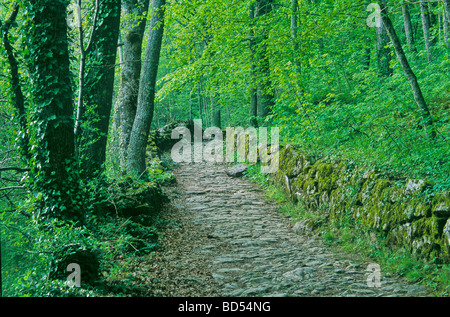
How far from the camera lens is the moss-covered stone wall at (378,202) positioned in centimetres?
434

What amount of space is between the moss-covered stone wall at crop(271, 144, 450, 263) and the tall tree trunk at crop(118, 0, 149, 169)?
4487 millimetres

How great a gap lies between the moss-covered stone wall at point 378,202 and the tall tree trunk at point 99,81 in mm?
4515

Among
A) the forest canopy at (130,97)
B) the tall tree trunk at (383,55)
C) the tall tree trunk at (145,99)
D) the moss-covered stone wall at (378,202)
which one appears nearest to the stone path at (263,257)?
the moss-covered stone wall at (378,202)

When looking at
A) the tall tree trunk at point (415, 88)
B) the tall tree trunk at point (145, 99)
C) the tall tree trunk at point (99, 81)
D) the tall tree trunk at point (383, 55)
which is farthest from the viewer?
the tall tree trunk at point (383, 55)

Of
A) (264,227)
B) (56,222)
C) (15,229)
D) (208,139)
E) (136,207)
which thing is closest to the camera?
(15,229)

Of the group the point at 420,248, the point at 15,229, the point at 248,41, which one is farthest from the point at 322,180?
the point at 248,41

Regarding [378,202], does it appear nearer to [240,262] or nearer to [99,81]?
[240,262]

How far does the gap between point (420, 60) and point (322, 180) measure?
719 centimetres

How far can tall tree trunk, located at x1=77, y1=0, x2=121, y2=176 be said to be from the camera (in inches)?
251

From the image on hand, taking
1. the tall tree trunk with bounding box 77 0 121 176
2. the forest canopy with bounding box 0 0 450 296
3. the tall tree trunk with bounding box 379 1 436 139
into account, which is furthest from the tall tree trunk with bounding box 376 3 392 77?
the tall tree trunk with bounding box 77 0 121 176

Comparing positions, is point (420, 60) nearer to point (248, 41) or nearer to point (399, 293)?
point (248, 41)

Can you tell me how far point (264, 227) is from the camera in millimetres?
7582

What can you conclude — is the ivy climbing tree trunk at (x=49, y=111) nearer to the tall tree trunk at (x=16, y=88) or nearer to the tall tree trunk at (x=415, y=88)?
the tall tree trunk at (x=16, y=88)

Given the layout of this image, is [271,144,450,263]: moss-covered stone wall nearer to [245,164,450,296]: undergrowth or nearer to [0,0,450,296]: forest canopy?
[245,164,450,296]: undergrowth
